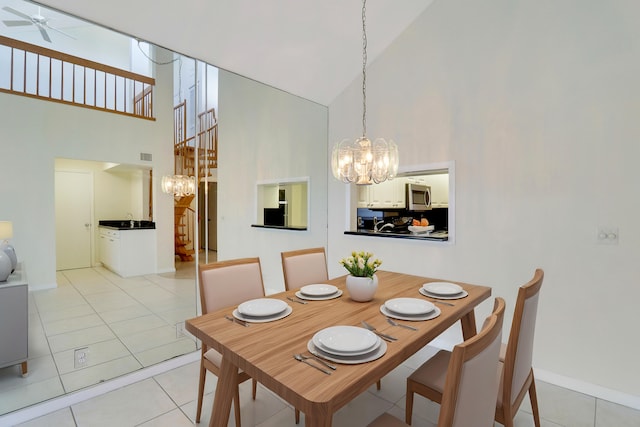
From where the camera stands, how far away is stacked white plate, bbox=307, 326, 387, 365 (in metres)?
1.11

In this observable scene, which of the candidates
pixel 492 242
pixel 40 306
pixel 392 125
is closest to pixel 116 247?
pixel 40 306

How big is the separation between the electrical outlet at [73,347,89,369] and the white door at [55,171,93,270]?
0.62m

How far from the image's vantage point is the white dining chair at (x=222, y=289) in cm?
180

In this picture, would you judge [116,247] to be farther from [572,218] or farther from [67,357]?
[572,218]

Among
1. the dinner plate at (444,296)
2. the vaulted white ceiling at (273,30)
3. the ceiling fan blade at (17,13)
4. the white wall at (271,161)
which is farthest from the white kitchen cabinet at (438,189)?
the ceiling fan blade at (17,13)

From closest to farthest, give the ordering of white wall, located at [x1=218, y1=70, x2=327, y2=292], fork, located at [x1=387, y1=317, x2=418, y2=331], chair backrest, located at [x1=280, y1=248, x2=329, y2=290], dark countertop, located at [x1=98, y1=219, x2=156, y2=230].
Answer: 1. fork, located at [x1=387, y1=317, x2=418, y2=331]
2. chair backrest, located at [x1=280, y1=248, x2=329, y2=290]
3. dark countertop, located at [x1=98, y1=219, x2=156, y2=230]
4. white wall, located at [x1=218, y1=70, x2=327, y2=292]

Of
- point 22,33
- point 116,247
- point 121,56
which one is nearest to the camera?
point 22,33

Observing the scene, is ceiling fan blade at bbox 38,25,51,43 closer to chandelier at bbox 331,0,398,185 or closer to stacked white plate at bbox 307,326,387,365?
chandelier at bbox 331,0,398,185

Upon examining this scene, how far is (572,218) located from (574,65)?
1.10 m

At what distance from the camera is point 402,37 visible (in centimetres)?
310

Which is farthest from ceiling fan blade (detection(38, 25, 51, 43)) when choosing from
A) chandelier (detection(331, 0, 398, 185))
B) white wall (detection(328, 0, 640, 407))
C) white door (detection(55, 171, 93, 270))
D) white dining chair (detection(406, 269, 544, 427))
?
white dining chair (detection(406, 269, 544, 427))

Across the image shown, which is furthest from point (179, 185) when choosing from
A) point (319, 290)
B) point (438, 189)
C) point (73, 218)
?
point (438, 189)

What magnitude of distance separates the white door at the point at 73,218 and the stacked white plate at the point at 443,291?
2514 millimetres

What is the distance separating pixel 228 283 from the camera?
1975 mm
